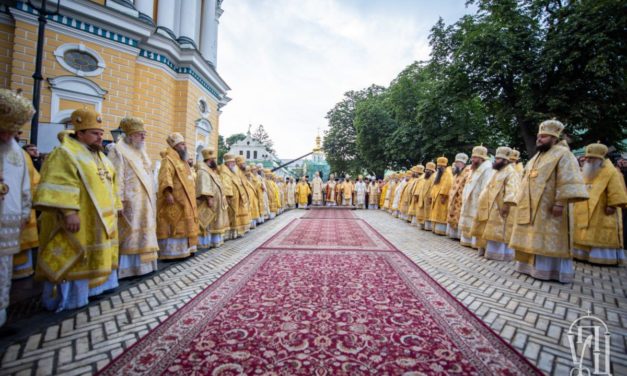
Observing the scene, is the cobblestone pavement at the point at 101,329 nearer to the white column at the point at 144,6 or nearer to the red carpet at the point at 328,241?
the red carpet at the point at 328,241

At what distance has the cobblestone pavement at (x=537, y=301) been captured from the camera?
2.10 metres

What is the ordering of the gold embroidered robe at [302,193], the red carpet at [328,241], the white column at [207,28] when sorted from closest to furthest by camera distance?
1. the red carpet at [328,241]
2. the white column at [207,28]
3. the gold embroidered robe at [302,193]

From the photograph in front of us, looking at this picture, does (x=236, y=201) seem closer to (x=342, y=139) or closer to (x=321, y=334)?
(x=321, y=334)

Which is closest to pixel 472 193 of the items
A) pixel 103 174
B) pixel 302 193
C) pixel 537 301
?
pixel 537 301

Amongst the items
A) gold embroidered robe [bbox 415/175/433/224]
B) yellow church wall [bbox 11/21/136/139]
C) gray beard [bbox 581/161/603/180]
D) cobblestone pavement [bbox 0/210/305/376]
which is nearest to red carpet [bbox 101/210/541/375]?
cobblestone pavement [bbox 0/210/305/376]

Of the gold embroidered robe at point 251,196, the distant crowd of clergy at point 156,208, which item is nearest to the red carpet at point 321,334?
the distant crowd of clergy at point 156,208

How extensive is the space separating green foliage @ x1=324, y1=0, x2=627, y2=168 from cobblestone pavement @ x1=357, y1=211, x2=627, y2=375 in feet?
34.0

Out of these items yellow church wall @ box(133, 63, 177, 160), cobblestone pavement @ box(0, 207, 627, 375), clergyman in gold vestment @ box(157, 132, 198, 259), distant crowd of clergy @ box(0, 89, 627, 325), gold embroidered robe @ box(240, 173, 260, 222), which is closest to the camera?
cobblestone pavement @ box(0, 207, 627, 375)

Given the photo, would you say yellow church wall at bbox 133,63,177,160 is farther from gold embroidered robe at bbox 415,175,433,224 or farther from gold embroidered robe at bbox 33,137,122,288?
gold embroidered robe at bbox 415,175,433,224

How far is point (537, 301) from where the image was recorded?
9.98ft

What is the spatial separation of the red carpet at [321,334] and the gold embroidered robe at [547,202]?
5.33 ft

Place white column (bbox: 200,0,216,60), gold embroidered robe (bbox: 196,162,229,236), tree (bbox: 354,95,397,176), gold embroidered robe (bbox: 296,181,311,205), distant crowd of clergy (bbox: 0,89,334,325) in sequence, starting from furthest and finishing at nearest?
tree (bbox: 354,95,397,176), gold embroidered robe (bbox: 296,181,311,205), white column (bbox: 200,0,216,60), gold embroidered robe (bbox: 196,162,229,236), distant crowd of clergy (bbox: 0,89,334,325)

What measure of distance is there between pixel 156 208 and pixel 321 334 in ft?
12.2

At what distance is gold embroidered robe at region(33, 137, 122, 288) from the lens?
251 centimetres
